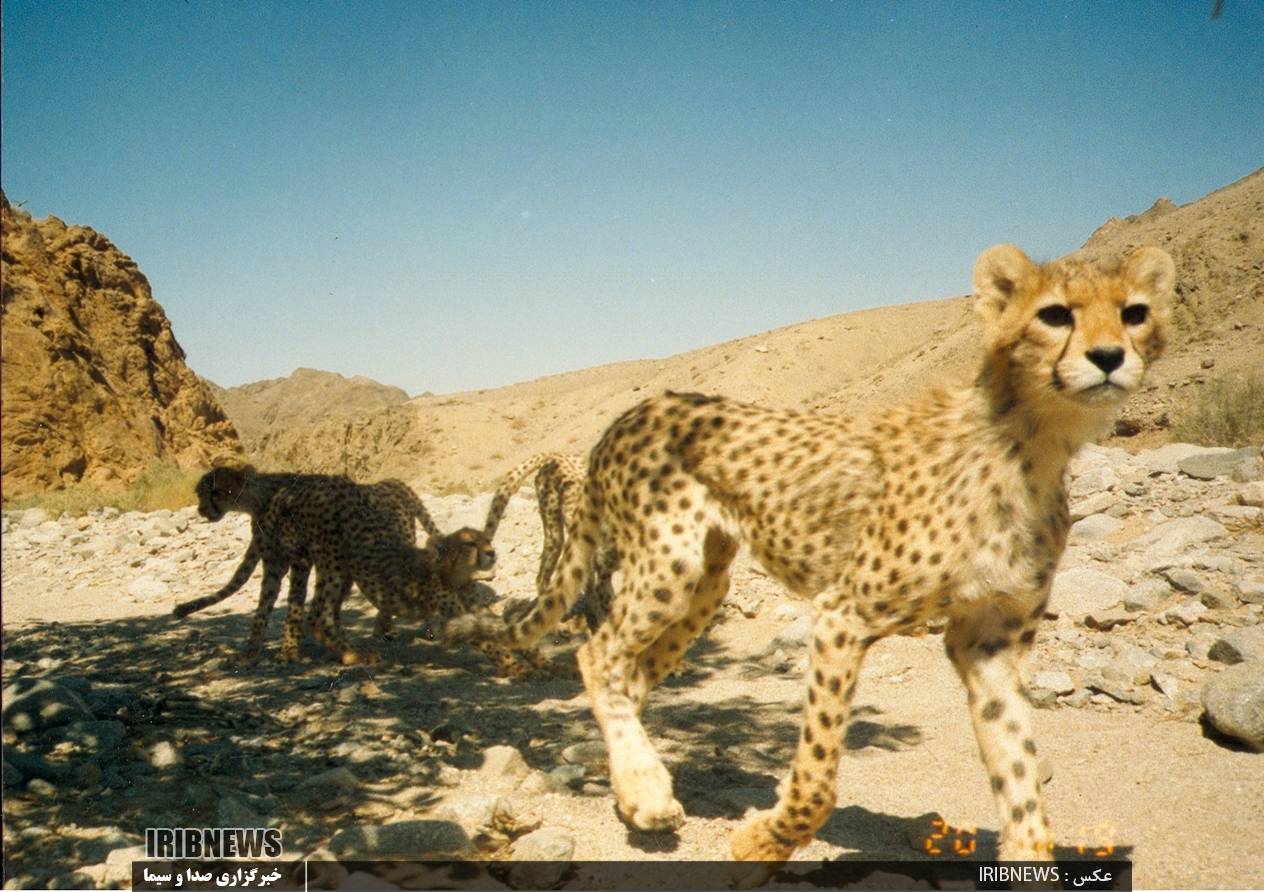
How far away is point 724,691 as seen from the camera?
19.5ft

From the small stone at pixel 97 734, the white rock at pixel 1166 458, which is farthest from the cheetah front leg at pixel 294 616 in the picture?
the white rock at pixel 1166 458

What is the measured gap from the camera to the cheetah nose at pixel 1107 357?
102 inches

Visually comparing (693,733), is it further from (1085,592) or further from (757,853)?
(1085,592)

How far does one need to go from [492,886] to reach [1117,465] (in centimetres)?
788

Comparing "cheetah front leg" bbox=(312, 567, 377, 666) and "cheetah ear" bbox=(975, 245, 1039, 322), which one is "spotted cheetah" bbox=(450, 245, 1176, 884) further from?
"cheetah front leg" bbox=(312, 567, 377, 666)

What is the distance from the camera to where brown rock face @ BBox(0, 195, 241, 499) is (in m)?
10.2

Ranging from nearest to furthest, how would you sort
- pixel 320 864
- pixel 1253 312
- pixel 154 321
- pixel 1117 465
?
1. pixel 320 864
2. pixel 1117 465
3. pixel 1253 312
4. pixel 154 321

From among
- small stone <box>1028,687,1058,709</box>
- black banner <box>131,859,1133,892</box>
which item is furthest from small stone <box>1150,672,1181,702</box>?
→ black banner <box>131,859,1133,892</box>

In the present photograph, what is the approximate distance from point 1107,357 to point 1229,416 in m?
9.49

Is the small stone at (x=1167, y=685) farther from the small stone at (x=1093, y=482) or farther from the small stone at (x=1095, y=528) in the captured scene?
the small stone at (x=1093, y=482)

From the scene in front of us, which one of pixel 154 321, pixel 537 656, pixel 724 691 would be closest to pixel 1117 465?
pixel 724 691

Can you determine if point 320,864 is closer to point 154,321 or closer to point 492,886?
point 492,886

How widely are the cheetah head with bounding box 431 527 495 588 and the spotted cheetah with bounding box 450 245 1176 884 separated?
282cm

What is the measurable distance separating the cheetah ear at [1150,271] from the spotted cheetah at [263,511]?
556cm
